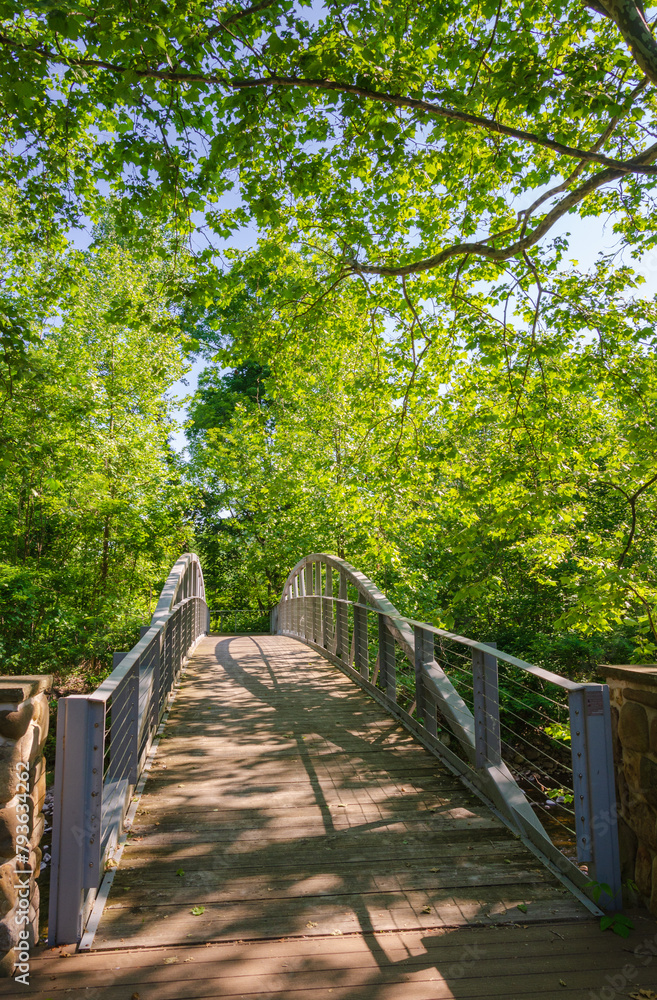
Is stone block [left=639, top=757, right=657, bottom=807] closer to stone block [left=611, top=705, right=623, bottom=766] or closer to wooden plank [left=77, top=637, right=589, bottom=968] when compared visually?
stone block [left=611, top=705, right=623, bottom=766]

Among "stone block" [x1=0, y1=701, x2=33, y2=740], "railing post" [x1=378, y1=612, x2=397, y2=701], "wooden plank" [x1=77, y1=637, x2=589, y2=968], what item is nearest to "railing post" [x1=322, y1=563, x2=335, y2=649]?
"railing post" [x1=378, y1=612, x2=397, y2=701]

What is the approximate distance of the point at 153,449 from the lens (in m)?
12.8

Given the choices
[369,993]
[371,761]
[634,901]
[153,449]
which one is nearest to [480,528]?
[371,761]

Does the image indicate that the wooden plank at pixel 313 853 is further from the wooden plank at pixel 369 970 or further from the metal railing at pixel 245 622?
the metal railing at pixel 245 622

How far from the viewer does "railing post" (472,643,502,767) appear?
3.79 meters

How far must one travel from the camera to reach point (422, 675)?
16.8 feet

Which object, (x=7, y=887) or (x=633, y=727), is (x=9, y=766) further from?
(x=633, y=727)

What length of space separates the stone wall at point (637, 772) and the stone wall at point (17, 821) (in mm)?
2423

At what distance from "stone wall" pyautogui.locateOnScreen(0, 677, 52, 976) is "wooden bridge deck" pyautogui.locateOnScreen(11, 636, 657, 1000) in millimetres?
144

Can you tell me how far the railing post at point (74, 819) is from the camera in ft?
7.95

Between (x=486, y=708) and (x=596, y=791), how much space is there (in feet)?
3.94

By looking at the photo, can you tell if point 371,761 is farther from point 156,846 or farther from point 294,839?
point 156,846

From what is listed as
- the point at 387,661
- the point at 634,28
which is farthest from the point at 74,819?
the point at 634,28

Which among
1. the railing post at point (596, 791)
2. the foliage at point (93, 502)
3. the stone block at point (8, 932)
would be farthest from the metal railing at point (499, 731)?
the foliage at point (93, 502)
